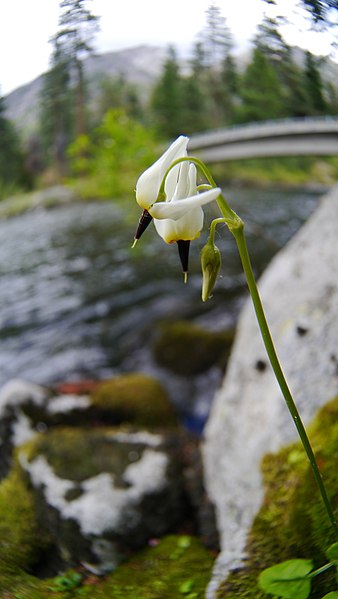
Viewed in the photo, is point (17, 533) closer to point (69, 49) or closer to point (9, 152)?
point (69, 49)

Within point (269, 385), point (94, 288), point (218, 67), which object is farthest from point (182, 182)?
point (94, 288)

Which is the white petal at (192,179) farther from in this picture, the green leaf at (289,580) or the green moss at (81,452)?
the green moss at (81,452)

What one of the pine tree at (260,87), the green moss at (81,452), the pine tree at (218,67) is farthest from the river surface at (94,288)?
the green moss at (81,452)

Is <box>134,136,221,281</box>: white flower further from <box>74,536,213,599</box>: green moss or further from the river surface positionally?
the river surface

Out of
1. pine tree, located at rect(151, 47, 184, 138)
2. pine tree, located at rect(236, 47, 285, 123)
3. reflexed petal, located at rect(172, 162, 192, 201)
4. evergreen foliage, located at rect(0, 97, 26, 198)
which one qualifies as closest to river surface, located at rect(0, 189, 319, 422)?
pine tree, located at rect(151, 47, 184, 138)

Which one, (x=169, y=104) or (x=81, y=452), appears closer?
(x=81, y=452)

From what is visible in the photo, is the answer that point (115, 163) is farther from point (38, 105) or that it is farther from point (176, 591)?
point (176, 591)
